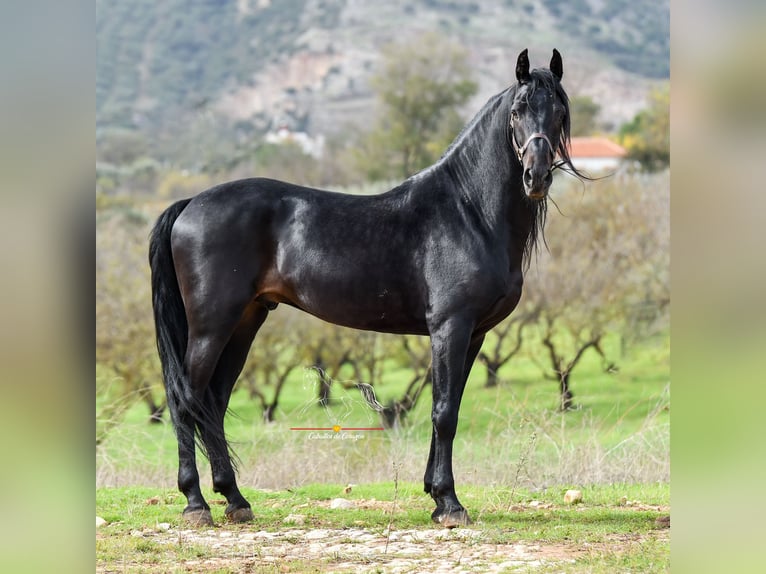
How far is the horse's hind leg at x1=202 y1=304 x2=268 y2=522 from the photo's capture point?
4.97 metres

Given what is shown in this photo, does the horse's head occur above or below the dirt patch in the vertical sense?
above

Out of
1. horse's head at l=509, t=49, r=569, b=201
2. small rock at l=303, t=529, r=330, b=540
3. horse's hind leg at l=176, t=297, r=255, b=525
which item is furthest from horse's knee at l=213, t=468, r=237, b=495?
horse's head at l=509, t=49, r=569, b=201

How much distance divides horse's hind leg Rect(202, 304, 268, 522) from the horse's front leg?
4.17 feet

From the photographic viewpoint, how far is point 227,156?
104ft

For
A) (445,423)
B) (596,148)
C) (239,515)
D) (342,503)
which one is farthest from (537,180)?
(596,148)

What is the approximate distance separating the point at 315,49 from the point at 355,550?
37799 millimetres

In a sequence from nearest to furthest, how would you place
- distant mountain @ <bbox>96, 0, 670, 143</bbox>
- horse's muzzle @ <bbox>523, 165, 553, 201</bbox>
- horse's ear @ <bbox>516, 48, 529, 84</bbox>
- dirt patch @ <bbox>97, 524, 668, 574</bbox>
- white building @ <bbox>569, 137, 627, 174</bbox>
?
dirt patch @ <bbox>97, 524, 668, 574</bbox>
horse's muzzle @ <bbox>523, 165, 553, 201</bbox>
horse's ear @ <bbox>516, 48, 529, 84</bbox>
white building @ <bbox>569, 137, 627, 174</bbox>
distant mountain @ <bbox>96, 0, 670, 143</bbox>

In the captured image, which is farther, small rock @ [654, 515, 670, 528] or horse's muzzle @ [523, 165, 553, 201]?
small rock @ [654, 515, 670, 528]

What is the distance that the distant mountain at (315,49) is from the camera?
35.3 meters

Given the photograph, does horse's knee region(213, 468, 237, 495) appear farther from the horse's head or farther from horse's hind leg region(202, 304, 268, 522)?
the horse's head

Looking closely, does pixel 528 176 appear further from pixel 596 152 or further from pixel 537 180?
pixel 596 152

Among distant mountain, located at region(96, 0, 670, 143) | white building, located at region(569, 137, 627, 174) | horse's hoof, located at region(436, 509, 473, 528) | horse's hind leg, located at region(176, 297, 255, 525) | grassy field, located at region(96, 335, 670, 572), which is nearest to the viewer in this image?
grassy field, located at region(96, 335, 670, 572)

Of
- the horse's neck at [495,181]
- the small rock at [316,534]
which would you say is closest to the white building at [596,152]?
the horse's neck at [495,181]

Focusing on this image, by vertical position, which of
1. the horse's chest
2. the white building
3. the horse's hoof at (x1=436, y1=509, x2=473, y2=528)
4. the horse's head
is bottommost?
the horse's hoof at (x1=436, y1=509, x2=473, y2=528)
